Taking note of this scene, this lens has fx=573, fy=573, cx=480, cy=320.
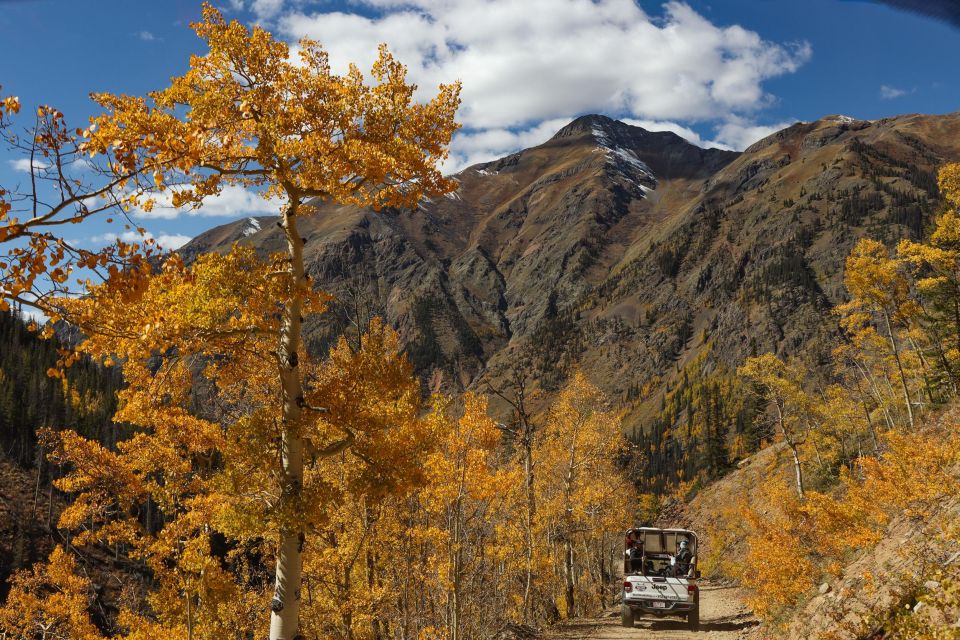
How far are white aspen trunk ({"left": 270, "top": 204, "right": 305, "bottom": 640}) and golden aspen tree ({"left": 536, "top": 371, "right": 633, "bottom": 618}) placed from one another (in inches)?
719

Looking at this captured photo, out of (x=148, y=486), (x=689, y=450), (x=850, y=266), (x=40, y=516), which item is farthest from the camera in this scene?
(x=689, y=450)

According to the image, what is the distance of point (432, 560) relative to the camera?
16328 mm

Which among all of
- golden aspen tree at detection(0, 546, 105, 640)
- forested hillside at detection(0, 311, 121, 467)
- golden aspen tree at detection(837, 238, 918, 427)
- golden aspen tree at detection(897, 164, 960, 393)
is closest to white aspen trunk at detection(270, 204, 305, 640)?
golden aspen tree at detection(0, 546, 105, 640)

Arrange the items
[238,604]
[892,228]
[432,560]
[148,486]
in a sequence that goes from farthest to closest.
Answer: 1. [892,228]
2. [238,604]
3. [432,560]
4. [148,486]

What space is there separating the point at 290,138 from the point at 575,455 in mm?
23795

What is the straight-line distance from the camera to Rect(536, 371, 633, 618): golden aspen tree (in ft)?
86.6

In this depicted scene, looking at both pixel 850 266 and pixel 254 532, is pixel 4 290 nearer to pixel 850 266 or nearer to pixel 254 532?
pixel 254 532

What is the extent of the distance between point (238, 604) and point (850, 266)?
2939 cm

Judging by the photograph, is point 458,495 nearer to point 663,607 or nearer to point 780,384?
point 663,607

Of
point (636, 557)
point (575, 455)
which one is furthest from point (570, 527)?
point (575, 455)

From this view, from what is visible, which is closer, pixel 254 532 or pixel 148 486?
pixel 254 532

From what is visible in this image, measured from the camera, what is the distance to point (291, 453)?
7930 mm

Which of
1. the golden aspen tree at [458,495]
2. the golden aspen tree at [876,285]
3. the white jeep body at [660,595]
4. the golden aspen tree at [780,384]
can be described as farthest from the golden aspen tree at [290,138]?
the golden aspen tree at [780,384]

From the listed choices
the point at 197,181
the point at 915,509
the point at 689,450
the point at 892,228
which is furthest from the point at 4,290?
the point at 892,228
